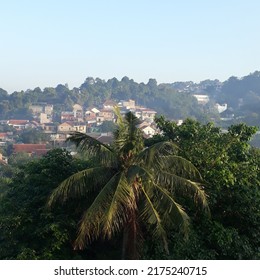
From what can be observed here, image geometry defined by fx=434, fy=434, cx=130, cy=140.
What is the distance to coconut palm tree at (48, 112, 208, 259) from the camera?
6.29 meters

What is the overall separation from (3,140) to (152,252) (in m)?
73.9

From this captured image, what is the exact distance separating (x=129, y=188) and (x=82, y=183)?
857 mm

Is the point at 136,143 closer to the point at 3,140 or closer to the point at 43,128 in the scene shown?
the point at 3,140

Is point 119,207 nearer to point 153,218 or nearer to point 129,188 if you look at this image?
point 129,188

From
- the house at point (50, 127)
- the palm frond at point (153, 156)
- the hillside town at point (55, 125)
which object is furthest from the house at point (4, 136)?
the palm frond at point (153, 156)

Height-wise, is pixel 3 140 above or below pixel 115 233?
below

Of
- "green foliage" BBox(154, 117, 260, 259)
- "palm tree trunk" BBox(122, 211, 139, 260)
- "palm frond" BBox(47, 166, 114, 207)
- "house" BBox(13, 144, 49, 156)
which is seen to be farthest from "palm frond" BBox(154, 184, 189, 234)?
"house" BBox(13, 144, 49, 156)

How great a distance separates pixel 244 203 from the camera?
7.46 m

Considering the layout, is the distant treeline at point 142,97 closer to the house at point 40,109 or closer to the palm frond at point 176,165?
the house at point 40,109

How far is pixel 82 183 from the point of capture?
6.80 metres

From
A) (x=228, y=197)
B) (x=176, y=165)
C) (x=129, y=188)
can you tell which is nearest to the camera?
(x=129, y=188)

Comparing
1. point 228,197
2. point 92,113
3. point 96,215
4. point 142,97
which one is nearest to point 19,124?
point 92,113

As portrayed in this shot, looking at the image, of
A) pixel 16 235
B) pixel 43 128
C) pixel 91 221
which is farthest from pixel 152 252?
pixel 43 128
